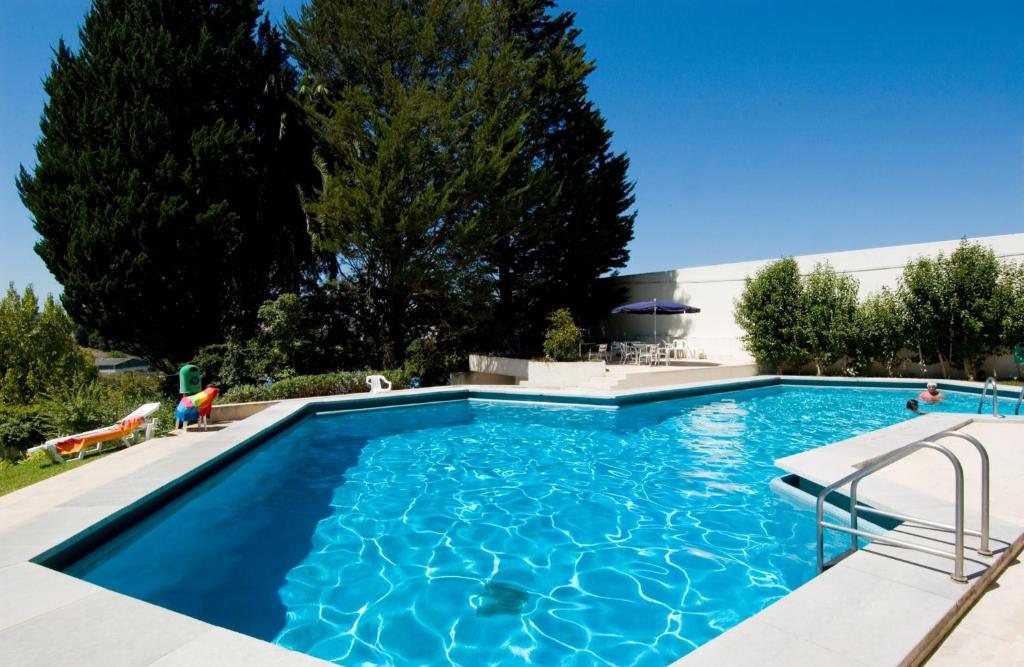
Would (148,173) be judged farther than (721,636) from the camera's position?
Yes

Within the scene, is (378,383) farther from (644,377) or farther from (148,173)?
(148,173)

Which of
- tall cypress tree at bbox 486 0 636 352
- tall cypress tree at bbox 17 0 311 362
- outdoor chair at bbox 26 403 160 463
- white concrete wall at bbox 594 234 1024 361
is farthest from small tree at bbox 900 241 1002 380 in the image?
tall cypress tree at bbox 17 0 311 362

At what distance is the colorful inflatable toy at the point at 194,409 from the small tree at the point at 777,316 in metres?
15.4

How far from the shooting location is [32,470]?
717cm

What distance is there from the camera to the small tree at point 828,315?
1605cm

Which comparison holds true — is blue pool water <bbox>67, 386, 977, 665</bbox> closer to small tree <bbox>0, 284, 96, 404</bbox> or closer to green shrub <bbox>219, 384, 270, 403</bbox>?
green shrub <bbox>219, 384, 270, 403</bbox>

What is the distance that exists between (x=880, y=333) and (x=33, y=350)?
25805 mm

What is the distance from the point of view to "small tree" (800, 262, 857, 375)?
16.0m

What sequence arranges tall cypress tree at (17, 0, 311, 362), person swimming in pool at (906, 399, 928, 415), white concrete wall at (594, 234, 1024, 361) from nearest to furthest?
person swimming in pool at (906, 399, 928, 415) → tall cypress tree at (17, 0, 311, 362) → white concrete wall at (594, 234, 1024, 361)

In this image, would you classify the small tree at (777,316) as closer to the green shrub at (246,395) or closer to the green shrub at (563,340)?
the green shrub at (563,340)

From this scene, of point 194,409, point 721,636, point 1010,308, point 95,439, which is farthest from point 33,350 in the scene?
point 1010,308

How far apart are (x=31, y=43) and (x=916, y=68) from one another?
23.7m

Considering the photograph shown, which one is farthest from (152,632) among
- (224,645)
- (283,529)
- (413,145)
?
(413,145)

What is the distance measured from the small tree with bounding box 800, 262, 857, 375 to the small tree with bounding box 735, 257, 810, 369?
0.19 m
